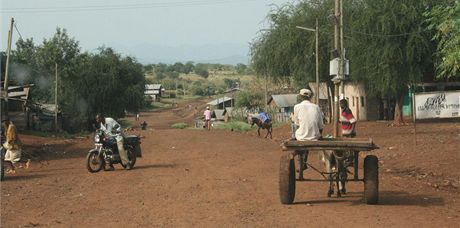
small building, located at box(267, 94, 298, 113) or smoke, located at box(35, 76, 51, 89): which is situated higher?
smoke, located at box(35, 76, 51, 89)

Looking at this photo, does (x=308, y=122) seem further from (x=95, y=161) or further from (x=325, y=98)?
(x=325, y=98)

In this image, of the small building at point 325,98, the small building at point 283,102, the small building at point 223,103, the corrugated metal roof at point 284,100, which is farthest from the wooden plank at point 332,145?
the small building at point 223,103

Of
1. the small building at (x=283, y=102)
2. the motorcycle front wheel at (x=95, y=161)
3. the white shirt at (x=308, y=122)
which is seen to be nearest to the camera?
the white shirt at (x=308, y=122)

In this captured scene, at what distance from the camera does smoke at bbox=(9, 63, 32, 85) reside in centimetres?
5864

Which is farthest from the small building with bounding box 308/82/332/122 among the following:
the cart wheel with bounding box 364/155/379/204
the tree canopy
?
the cart wheel with bounding box 364/155/379/204

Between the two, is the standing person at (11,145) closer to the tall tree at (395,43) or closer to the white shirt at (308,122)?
the white shirt at (308,122)

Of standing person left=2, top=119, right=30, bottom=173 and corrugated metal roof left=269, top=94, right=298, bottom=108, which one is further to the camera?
corrugated metal roof left=269, top=94, right=298, bottom=108

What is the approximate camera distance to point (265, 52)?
158 ft

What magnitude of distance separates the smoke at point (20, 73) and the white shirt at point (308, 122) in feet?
165

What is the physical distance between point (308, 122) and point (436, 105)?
404 inches

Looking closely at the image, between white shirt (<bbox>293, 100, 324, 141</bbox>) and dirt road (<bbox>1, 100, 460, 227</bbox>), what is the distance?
1159 mm

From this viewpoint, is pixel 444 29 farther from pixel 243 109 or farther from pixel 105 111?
pixel 243 109

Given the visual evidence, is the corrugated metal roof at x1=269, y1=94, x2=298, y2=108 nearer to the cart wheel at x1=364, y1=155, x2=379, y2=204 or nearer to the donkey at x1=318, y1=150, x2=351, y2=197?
the donkey at x1=318, y1=150, x2=351, y2=197

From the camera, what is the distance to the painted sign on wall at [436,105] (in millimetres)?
19875
